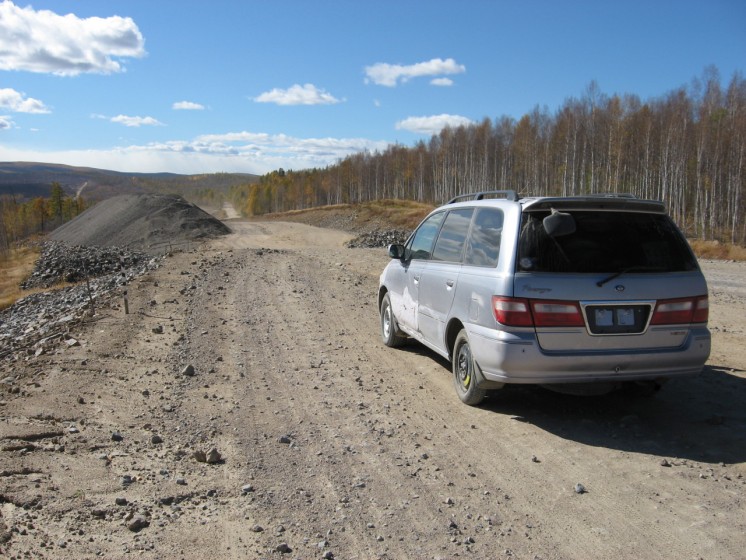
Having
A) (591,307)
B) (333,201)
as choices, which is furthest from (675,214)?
(333,201)

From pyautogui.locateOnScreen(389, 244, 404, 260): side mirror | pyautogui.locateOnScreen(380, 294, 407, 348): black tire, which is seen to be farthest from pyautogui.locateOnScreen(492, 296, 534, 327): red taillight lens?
pyautogui.locateOnScreen(380, 294, 407, 348): black tire

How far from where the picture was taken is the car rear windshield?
16.5ft

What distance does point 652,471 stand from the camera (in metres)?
4.25

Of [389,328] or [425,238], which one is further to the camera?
[389,328]

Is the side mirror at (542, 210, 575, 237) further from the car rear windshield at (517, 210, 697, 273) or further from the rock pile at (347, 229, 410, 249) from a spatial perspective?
the rock pile at (347, 229, 410, 249)

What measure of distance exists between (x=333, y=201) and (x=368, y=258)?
98.7m

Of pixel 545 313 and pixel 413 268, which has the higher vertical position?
pixel 413 268

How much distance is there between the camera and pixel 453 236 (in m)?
A: 6.50

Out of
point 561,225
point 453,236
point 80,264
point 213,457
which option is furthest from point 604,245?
point 80,264

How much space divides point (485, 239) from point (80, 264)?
31.6 metres

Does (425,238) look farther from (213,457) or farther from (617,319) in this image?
(213,457)

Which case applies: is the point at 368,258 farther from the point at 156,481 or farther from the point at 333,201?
the point at 333,201

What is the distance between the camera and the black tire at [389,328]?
820cm

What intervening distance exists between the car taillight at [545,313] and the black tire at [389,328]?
3.30 metres
